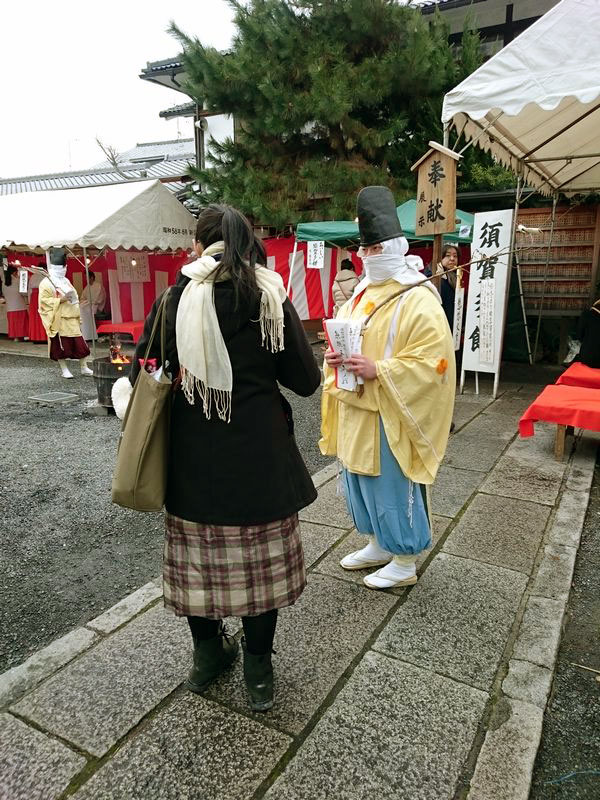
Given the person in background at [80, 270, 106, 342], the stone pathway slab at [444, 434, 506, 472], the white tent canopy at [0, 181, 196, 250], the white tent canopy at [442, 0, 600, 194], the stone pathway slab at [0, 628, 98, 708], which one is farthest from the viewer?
the person in background at [80, 270, 106, 342]

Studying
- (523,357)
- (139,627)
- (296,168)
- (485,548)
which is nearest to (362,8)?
(296,168)

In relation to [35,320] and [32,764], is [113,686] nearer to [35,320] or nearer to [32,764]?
[32,764]

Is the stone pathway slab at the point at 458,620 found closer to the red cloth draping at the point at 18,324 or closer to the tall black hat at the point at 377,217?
the tall black hat at the point at 377,217

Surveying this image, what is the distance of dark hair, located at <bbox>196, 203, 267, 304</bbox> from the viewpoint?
6.12 feet

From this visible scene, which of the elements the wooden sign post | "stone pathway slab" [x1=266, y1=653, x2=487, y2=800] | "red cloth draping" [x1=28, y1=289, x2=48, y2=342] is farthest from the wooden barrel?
"red cloth draping" [x1=28, y1=289, x2=48, y2=342]

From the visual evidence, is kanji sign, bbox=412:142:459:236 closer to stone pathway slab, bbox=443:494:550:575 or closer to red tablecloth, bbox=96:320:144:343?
stone pathway slab, bbox=443:494:550:575

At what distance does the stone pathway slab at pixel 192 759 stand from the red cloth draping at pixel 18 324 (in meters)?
14.7

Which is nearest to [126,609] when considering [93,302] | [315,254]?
[315,254]

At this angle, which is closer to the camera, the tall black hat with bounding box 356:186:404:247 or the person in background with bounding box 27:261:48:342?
the tall black hat with bounding box 356:186:404:247

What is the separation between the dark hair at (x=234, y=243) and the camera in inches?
73.4

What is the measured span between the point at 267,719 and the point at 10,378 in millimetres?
9552

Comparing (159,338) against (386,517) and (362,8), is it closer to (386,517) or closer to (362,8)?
(386,517)

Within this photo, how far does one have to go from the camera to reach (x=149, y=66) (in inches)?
571

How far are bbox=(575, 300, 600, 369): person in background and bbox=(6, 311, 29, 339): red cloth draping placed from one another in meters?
13.5
